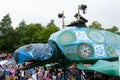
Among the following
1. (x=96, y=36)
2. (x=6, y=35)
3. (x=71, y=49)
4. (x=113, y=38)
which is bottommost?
(x=71, y=49)

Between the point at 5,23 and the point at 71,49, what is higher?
the point at 5,23

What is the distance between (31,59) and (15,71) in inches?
400

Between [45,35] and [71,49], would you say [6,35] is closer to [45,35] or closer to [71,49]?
[45,35]

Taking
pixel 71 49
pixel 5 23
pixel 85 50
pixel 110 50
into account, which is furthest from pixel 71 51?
pixel 5 23

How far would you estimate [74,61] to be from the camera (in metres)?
22.8

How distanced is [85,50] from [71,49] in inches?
28.9

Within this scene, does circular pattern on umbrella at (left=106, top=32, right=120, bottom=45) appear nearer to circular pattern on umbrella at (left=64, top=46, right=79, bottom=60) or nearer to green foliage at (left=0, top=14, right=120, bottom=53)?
circular pattern on umbrella at (left=64, top=46, right=79, bottom=60)

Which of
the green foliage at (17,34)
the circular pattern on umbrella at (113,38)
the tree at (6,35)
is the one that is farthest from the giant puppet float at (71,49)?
the tree at (6,35)

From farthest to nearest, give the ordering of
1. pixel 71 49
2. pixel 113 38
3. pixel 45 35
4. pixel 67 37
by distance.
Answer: pixel 45 35, pixel 113 38, pixel 67 37, pixel 71 49

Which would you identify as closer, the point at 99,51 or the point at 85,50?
the point at 85,50

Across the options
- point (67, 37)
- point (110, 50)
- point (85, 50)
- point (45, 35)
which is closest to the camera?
point (85, 50)

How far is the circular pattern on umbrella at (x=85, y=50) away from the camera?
73.9 ft

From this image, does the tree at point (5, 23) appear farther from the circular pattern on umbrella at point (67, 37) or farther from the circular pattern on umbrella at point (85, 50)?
the circular pattern on umbrella at point (85, 50)

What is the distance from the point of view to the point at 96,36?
23719mm
